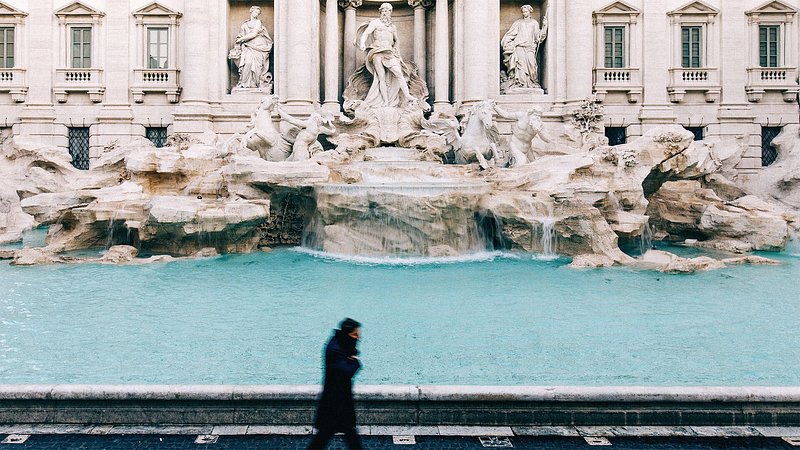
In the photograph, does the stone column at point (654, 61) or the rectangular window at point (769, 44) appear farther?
the rectangular window at point (769, 44)

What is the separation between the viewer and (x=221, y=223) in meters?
13.1

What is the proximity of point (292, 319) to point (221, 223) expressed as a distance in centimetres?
559

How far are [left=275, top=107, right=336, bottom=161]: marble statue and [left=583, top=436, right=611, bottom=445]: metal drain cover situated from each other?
12.6 meters

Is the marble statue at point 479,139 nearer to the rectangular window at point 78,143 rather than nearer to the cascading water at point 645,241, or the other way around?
the cascading water at point 645,241

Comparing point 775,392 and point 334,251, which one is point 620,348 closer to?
point 775,392

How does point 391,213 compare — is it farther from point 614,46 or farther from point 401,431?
point 614,46

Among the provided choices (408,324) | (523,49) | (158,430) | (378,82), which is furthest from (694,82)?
(158,430)

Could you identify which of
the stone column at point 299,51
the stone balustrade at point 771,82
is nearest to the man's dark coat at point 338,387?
the stone column at point 299,51

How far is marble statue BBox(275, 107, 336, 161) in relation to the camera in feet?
54.0

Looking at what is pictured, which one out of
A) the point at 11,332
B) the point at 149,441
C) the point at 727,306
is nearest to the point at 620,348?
the point at 727,306

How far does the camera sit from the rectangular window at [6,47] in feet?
69.0

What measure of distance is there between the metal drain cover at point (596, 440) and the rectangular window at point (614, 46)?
748 inches

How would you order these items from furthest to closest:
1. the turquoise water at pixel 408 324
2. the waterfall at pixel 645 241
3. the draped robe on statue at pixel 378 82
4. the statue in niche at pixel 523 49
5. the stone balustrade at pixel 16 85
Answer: the stone balustrade at pixel 16 85 → the statue in niche at pixel 523 49 → the draped robe on statue at pixel 378 82 → the waterfall at pixel 645 241 → the turquoise water at pixel 408 324

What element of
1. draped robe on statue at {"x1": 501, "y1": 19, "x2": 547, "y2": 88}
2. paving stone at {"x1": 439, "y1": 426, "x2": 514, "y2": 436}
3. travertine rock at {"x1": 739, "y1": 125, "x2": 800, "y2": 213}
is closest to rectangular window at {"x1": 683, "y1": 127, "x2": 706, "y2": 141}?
travertine rock at {"x1": 739, "y1": 125, "x2": 800, "y2": 213}
